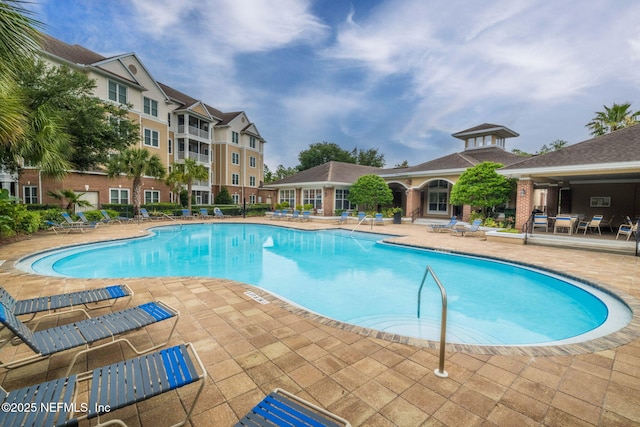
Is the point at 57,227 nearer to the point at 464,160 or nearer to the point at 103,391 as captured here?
the point at 103,391

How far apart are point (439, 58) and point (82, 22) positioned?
2034 cm

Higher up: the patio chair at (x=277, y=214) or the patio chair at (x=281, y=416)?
the patio chair at (x=277, y=214)

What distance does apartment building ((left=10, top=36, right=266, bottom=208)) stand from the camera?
20766 millimetres

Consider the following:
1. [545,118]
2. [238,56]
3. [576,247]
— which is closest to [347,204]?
[238,56]

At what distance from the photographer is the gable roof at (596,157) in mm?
11422

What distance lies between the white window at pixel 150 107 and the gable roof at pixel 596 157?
28201 millimetres

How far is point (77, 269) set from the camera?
8891 millimetres

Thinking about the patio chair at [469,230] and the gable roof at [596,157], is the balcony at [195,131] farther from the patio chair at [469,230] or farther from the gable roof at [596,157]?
the gable roof at [596,157]

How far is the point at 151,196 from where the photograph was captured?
1033 inches

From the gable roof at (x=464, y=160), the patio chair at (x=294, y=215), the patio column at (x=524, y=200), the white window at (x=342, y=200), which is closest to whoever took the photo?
the patio column at (x=524, y=200)

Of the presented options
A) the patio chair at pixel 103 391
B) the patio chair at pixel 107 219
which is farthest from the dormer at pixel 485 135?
the patio chair at pixel 103 391

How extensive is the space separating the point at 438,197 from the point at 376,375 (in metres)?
24.2

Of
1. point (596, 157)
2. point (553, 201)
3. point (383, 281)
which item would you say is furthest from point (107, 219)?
point (553, 201)

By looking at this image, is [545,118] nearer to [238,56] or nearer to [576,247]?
[576,247]
